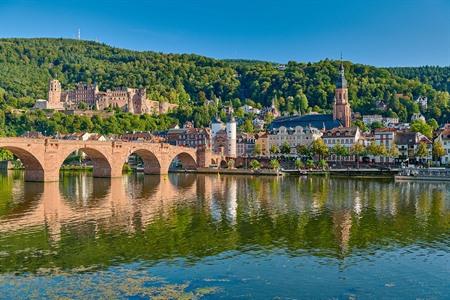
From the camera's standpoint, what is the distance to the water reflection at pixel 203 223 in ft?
76.6

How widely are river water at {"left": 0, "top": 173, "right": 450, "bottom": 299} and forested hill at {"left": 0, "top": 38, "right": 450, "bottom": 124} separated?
10281 cm

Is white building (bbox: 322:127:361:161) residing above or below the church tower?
below

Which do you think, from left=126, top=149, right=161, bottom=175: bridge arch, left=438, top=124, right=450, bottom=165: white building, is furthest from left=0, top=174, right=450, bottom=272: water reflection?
left=438, top=124, right=450, bottom=165: white building

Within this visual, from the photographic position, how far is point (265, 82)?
176 metres

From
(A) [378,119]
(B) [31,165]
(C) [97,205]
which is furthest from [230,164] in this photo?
(A) [378,119]

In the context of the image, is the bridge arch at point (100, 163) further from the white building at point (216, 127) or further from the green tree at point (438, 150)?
the green tree at point (438, 150)

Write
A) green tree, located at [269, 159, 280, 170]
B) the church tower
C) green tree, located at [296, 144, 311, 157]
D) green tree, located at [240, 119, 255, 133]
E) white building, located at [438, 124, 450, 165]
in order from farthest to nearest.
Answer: green tree, located at [240, 119, 255, 133] < the church tower < green tree, located at [296, 144, 311, 157] < green tree, located at [269, 159, 280, 170] < white building, located at [438, 124, 450, 165]

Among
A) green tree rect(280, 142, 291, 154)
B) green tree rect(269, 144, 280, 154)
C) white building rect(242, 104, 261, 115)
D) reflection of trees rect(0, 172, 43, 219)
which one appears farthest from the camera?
white building rect(242, 104, 261, 115)

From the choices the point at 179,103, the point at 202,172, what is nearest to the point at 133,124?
the point at 179,103

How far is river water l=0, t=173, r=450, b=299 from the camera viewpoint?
18.0 meters

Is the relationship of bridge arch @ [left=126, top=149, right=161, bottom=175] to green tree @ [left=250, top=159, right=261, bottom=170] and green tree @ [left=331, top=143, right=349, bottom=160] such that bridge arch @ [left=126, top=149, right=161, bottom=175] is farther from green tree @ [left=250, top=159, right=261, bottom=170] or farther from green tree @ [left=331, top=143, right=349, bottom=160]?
green tree @ [left=331, top=143, right=349, bottom=160]

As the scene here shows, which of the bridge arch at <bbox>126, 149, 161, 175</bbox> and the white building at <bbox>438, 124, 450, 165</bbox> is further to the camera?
the white building at <bbox>438, 124, 450, 165</bbox>

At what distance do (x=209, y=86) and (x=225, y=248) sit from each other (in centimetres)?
16231

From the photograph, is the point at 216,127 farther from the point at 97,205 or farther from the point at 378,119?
the point at 97,205
